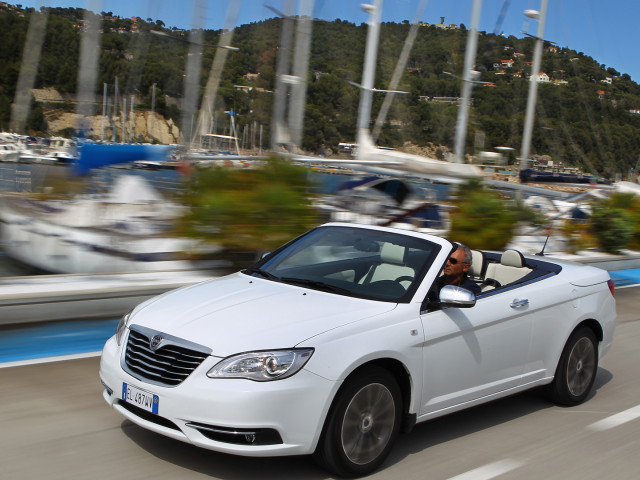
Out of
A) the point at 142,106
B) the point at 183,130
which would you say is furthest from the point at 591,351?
the point at 142,106

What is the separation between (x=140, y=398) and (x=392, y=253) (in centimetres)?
206

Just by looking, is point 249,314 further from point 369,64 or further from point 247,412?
point 369,64

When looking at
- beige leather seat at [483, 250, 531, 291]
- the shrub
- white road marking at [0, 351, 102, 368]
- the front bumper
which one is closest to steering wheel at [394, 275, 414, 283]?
the front bumper

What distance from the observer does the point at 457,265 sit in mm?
5543

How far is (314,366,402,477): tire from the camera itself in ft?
13.9

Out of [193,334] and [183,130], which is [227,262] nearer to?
[183,130]

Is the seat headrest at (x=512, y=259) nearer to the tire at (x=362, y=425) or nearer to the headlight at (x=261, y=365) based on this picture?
the tire at (x=362, y=425)

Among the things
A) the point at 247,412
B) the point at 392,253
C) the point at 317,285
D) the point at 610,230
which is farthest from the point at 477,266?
the point at 610,230

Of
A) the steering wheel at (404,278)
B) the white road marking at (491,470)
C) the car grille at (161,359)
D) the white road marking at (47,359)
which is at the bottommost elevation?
the white road marking at (47,359)

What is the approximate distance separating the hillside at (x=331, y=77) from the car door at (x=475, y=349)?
9.80m

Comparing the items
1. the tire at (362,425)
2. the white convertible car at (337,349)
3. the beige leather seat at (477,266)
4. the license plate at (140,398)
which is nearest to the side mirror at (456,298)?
the white convertible car at (337,349)

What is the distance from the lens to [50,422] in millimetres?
5129

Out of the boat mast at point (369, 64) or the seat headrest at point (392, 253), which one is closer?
the seat headrest at point (392, 253)

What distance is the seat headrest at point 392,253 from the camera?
213 inches
